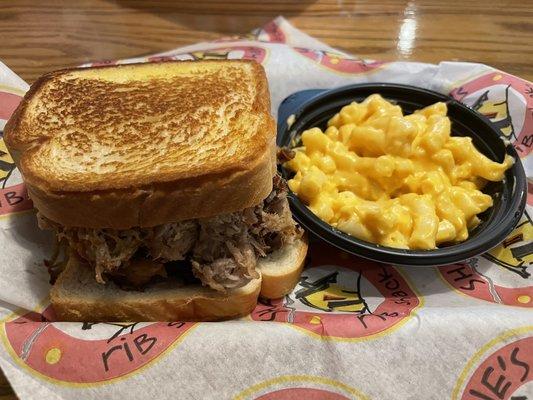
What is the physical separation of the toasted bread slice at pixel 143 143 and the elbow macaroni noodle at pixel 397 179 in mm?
253

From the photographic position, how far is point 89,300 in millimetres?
1430

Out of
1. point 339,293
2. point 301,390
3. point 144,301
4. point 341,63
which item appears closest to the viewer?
point 301,390

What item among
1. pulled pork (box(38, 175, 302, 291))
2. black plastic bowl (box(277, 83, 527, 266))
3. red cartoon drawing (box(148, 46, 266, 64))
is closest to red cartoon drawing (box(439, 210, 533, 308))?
black plastic bowl (box(277, 83, 527, 266))

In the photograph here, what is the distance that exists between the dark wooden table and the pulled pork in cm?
133

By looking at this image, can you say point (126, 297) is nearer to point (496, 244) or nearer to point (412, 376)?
point (412, 376)

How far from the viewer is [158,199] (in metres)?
1.28

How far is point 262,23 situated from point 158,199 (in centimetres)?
184

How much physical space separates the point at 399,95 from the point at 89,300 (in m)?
1.36

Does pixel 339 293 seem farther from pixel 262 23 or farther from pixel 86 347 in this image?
pixel 262 23

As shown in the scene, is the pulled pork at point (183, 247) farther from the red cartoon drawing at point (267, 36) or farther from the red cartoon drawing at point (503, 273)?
the red cartoon drawing at point (267, 36)

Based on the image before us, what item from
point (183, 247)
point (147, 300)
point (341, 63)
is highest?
point (341, 63)

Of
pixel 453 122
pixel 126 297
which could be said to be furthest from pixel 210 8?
pixel 126 297

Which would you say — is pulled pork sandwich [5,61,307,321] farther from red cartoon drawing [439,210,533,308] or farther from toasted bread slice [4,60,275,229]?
red cartoon drawing [439,210,533,308]

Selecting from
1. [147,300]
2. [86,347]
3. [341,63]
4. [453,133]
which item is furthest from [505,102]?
[86,347]
